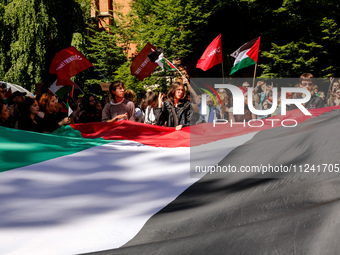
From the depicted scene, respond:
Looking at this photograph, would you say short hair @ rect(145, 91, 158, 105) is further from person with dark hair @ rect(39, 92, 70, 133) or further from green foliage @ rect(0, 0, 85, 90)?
green foliage @ rect(0, 0, 85, 90)

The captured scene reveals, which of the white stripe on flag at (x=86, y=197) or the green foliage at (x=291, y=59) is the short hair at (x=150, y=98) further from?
the green foliage at (x=291, y=59)

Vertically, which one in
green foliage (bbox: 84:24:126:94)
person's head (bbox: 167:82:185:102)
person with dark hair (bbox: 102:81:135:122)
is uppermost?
green foliage (bbox: 84:24:126:94)

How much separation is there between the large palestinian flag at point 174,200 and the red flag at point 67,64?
21.9 ft

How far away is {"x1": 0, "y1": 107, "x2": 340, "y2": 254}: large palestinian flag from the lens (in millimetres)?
1335

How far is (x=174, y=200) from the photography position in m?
2.24

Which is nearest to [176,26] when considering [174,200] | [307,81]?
[307,81]

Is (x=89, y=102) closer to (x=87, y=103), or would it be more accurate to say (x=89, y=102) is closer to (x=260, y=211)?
(x=87, y=103)

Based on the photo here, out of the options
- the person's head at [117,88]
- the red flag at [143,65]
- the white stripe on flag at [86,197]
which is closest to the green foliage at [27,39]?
the red flag at [143,65]

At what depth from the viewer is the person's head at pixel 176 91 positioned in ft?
20.5

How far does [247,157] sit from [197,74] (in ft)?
85.6

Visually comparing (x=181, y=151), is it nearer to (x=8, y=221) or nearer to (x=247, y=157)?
(x=247, y=157)

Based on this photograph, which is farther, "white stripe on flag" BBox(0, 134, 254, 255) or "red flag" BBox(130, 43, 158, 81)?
"red flag" BBox(130, 43, 158, 81)

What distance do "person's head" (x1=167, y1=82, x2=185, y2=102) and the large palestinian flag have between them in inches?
106

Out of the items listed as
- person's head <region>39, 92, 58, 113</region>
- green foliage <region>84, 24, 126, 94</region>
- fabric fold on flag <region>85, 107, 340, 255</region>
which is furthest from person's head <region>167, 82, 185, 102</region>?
green foliage <region>84, 24, 126, 94</region>
